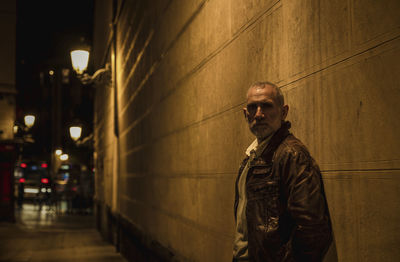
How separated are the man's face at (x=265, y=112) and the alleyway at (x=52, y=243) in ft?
35.3

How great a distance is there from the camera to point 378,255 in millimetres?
2338

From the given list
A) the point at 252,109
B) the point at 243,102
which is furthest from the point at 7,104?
the point at 252,109

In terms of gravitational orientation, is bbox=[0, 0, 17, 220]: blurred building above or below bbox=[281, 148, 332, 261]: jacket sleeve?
above

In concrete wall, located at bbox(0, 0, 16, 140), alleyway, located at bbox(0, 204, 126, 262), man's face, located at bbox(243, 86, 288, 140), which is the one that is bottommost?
alleyway, located at bbox(0, 204, 126, 262)

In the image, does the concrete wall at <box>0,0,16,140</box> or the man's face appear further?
the concrete wall at <box>0,0,16,140</box>

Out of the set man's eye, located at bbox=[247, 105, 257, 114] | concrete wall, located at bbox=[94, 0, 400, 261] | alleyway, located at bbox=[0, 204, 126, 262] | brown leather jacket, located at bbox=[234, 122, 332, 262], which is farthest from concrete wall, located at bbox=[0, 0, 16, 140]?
brown leather jacket, located at bbox=[234, 122, 332, 262]

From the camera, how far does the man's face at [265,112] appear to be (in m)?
2.92

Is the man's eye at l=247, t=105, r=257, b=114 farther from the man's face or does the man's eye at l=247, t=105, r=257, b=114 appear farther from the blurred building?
the blurred building

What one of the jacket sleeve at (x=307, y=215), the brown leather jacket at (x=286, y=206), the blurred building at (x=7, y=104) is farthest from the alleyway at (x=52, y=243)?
the jacket sleeve at (x=307, y=215)

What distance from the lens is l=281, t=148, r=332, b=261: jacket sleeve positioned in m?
2.48

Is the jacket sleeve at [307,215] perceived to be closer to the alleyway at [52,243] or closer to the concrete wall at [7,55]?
the alleyway at [52,243]

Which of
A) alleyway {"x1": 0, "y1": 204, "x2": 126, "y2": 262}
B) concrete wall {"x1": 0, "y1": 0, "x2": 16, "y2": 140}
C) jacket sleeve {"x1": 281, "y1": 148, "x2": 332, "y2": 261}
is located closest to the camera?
jacket sleeve {"x1": 281, "y1": 148, "x2": 332, "y2": 261}

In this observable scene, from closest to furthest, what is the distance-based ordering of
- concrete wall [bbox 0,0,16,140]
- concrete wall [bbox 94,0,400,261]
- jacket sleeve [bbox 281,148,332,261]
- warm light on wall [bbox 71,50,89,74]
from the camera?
1. concrete wall [bbox 94,0,400,261]
2. jacket sleeve [bbox 281,148,332,261]
3. warm light on wall [bbox 71,50,89,74]
4. concrete wall [bbox 0,0,16,140]

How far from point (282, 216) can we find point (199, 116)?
308cm
